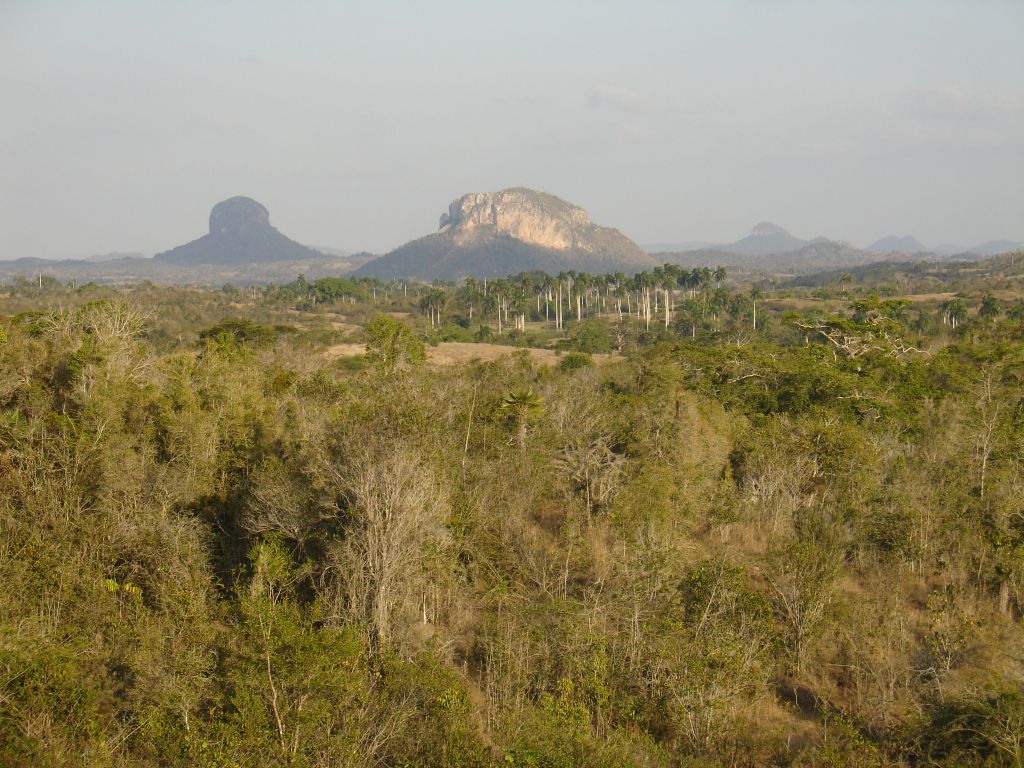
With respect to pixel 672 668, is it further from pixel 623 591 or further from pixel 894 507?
pixel 894 507

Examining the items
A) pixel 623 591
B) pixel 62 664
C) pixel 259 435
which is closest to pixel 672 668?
pixel 623 591

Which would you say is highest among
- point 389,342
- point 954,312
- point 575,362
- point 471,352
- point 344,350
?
point 389,342

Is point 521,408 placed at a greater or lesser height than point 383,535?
greater

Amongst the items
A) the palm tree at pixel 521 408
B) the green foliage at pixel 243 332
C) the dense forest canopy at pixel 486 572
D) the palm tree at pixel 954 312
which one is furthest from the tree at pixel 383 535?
the palm tree at pixel 954 312

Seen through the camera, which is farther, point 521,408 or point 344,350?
point 344,350

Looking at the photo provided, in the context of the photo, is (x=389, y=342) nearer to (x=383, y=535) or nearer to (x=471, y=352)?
(x=383, y=535)

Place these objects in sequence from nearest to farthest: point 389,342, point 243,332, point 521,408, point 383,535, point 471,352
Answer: point 383,535 < point 521,408 < point 389,342 < point 243,332 < point 471,352

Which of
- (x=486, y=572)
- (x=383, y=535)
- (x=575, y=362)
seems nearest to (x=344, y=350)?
(x=575, y=362)

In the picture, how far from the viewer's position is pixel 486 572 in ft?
54.9

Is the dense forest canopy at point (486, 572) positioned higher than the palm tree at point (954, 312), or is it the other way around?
the palm tree at point (954, 312)

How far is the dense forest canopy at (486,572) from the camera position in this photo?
9.81 meters

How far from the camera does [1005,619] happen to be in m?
16.4

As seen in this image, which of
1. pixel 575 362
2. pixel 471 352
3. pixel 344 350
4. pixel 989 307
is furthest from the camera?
pixel 989 307

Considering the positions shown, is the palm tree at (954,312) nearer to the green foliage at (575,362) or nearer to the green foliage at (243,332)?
the green foliage at (575,362)
